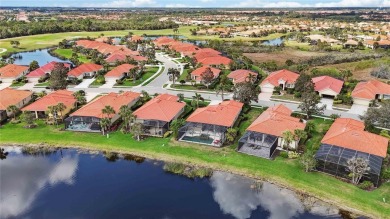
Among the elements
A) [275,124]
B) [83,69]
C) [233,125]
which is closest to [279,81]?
[233,125]

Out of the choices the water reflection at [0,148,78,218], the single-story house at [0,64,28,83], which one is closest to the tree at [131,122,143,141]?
the water reflection at [0,148,78,218]

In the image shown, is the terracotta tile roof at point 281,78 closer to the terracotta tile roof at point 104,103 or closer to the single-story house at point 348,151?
the single-story house at point 348,151

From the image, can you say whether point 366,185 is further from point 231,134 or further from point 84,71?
point 84,71

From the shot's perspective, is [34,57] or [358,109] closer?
[358,109]

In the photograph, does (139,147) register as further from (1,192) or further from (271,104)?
(271,104)

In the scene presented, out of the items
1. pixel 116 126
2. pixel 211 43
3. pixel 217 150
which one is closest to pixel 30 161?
pixel 116 126
